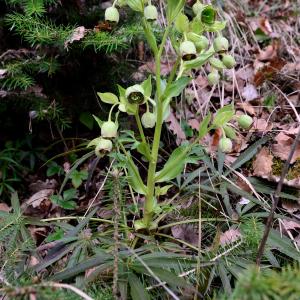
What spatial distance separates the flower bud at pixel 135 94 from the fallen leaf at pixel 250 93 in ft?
2.87

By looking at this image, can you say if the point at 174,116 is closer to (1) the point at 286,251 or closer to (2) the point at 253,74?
(2) the point at 253,74

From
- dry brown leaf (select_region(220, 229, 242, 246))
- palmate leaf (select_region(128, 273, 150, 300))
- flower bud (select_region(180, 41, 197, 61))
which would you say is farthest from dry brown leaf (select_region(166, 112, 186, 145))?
palmate leaf (select_region(128, 273, 150, 300))

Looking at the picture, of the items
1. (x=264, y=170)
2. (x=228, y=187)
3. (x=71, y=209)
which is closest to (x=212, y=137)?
(x=264, y=170)

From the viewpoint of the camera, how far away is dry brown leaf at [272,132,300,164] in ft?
4.51

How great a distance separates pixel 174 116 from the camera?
164 centimetres

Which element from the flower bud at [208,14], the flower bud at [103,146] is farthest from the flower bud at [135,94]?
the flower bud at [208,14]

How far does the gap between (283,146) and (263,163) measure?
11 centimetres

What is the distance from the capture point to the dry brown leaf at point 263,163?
1312mm

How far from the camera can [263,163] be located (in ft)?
4.44

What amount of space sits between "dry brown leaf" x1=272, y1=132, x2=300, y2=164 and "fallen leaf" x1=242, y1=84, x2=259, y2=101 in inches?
13.0

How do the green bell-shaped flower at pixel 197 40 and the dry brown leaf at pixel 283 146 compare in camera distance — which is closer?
the green bell-shaped flower at pixel 197 40

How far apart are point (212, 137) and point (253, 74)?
1.47ft

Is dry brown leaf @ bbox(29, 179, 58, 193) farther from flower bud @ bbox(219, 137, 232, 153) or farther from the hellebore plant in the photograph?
flower bud @ bbox(219, 137, 232, 153)

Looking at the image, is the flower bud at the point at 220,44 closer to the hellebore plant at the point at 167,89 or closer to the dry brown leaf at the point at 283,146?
the hellebore plant at the point at 167,89
